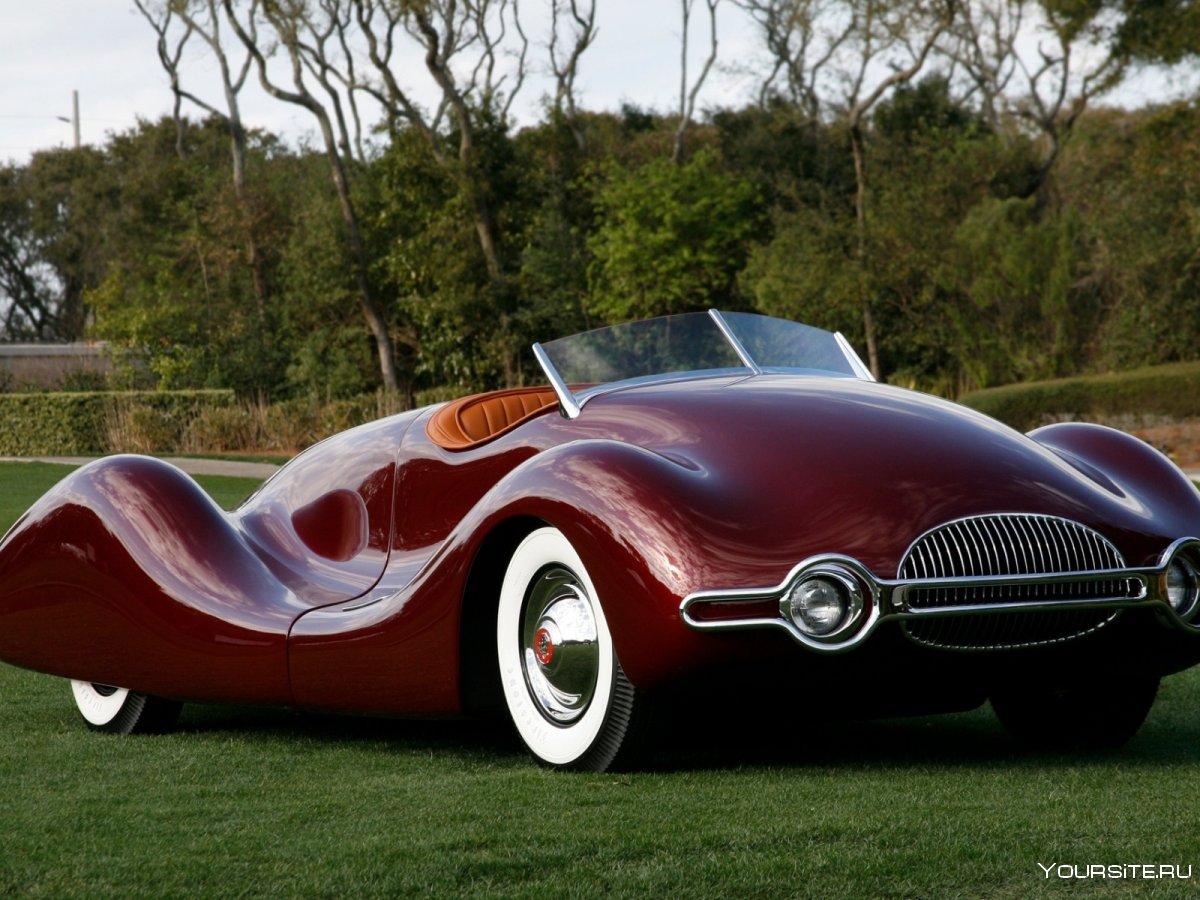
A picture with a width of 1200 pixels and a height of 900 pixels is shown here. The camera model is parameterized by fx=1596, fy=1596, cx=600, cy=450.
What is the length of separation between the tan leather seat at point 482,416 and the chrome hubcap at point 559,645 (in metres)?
0.99

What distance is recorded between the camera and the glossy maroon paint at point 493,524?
13.5 ft

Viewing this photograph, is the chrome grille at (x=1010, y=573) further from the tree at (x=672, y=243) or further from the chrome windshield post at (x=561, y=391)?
the tree at (x=672, y=243)

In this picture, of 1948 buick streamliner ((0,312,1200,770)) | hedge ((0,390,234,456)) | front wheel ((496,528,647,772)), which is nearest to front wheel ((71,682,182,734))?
1948 buick streamliner ((0,312,1200,770))

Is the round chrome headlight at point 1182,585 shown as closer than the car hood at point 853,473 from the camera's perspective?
No

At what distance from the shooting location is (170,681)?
5371 millimetres

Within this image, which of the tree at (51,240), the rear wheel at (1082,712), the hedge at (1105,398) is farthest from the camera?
the tree at (51,240)

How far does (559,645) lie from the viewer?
4.40 metres

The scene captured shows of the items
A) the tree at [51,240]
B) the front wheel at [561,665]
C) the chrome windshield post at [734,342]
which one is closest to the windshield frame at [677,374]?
the chrome windshield post at [734,342]

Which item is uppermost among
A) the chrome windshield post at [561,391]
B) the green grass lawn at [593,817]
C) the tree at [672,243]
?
the tree at [672,243]

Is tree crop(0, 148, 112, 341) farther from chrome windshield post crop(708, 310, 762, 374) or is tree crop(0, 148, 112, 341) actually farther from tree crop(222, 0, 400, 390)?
chrome windshield post crop(708, 310, 762, 374)

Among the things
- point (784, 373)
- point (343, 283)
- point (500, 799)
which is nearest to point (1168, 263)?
point (343, 283)

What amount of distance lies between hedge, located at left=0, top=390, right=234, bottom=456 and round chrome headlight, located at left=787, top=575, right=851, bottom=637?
27761mm

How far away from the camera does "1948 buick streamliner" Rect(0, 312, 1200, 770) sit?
13.4 feet

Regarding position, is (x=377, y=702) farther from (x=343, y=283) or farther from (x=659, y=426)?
(x=343, y=283)
